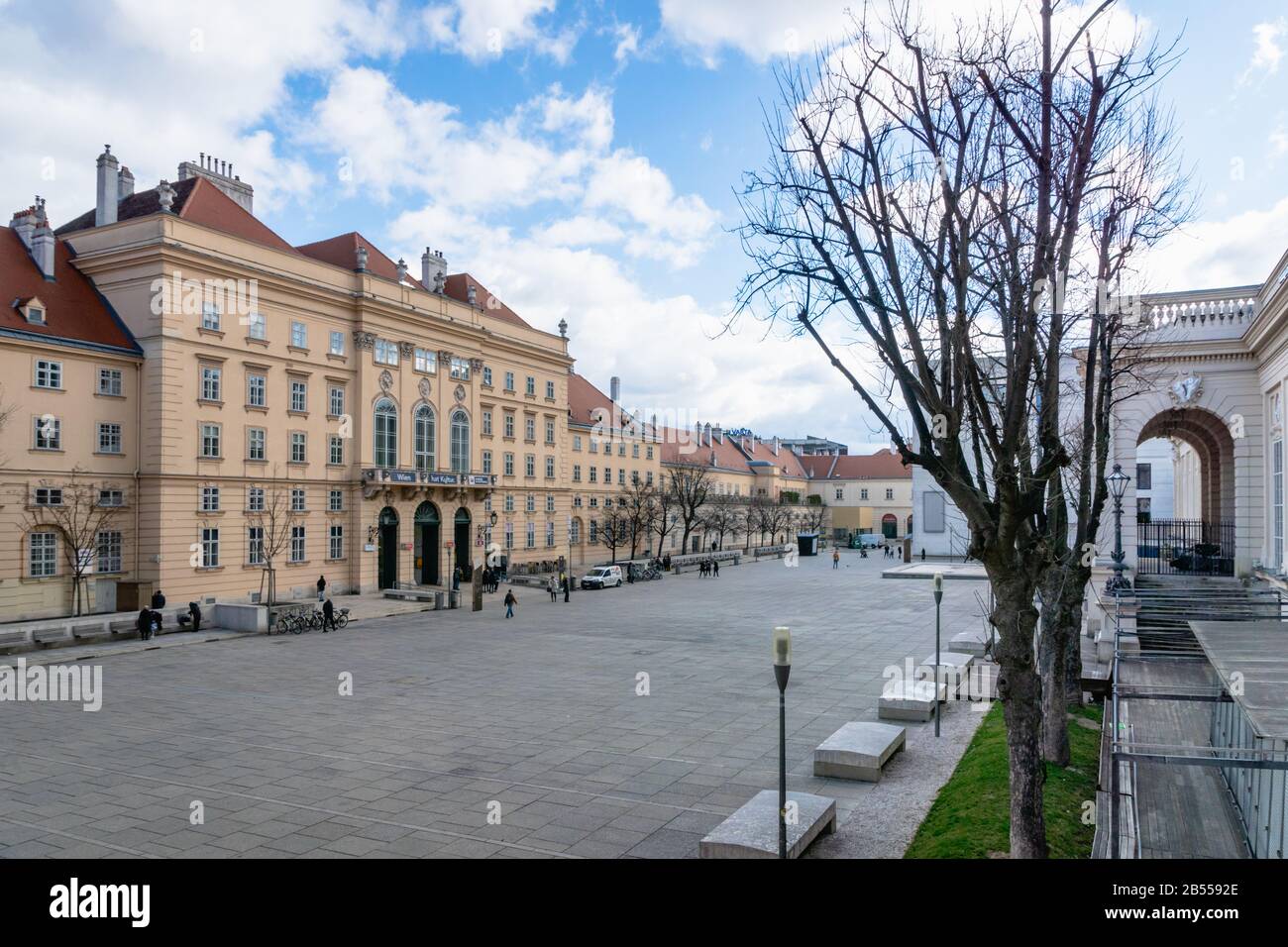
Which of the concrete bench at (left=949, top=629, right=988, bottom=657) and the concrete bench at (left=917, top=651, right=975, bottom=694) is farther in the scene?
the concrete bench at (left=949, top=629, right=988, bottom=657)

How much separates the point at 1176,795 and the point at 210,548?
3511cm

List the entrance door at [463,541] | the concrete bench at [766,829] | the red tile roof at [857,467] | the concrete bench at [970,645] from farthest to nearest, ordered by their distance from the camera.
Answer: the red tile roof at [857,467], the entrance door at [463,541], the concrete bench at [970,645], the concrete bench at [766,829]

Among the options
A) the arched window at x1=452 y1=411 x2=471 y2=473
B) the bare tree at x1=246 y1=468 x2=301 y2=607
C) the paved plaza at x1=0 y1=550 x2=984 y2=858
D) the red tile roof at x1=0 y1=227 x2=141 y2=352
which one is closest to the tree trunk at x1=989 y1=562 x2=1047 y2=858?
the paved plaza at x1=0 y1=550 x2=984 y2=858

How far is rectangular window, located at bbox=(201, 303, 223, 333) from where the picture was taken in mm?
35406

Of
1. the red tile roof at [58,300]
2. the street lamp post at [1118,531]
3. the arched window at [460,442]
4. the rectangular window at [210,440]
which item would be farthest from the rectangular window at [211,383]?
the street lamp post at [1118,531]

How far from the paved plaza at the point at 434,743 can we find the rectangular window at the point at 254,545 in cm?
966

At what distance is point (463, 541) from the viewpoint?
50.4 m

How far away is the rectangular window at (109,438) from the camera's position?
109 ft

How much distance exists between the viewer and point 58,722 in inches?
646

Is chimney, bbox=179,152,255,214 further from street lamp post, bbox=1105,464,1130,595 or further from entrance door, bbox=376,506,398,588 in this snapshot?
street lamp post, bbox=1105,464,1130,595

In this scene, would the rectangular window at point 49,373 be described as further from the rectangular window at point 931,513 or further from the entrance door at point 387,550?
the rectangular window at point 931,513

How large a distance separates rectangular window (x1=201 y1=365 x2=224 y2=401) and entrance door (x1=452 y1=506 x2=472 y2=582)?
650 inches
